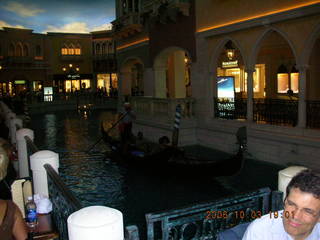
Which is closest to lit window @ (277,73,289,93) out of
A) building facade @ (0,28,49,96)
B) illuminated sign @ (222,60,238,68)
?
illuminated sign @ (222,60,238,68)

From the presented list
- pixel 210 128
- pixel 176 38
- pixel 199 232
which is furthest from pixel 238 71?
pixel 199 232

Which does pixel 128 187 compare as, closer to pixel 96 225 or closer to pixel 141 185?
pixel 141 185

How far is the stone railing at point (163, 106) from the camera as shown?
1057 cm

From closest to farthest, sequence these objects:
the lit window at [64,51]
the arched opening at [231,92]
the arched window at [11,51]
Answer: the arched opening at [231,92]
the arched window at [11,51]
the lit window at [64,51]

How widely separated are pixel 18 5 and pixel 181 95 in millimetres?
35082

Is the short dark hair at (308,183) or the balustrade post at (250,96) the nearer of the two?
the short dark hair at (308,183)

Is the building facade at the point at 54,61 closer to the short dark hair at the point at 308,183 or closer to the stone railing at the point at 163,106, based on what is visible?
the stone railing at the point at 163,106

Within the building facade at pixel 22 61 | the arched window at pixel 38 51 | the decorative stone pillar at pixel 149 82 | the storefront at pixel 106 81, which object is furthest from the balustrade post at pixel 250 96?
the arched window at pixel 38 51

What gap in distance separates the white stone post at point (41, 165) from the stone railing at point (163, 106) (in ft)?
23.1

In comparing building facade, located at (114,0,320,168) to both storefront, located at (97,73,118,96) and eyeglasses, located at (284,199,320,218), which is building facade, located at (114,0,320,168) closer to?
eyeglasses, located at (284,199,320,218)

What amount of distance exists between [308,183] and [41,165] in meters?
2.70

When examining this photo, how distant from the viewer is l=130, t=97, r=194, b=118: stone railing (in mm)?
10570

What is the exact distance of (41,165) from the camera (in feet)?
11.9

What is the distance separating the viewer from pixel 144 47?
1387 centimetres
